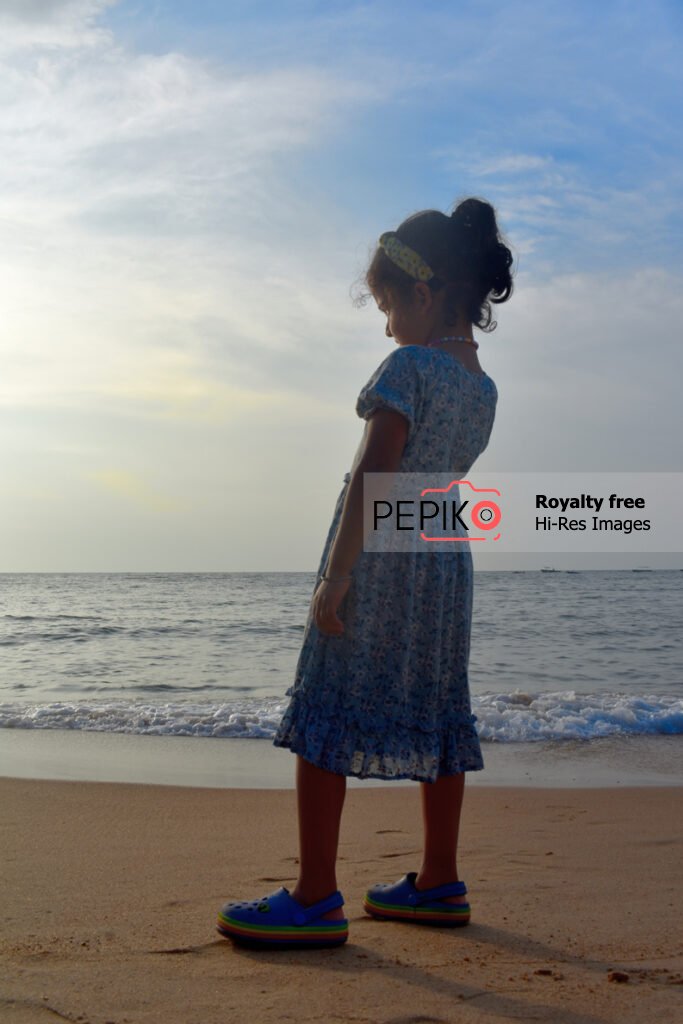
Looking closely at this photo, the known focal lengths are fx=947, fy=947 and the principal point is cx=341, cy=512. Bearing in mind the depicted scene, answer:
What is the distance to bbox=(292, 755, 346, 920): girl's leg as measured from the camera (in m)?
2.23

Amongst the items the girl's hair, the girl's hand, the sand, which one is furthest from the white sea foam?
the girl's hair

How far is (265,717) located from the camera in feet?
21.2

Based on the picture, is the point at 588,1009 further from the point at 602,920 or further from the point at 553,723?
the point at 553,723

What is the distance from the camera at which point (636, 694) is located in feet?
26.5

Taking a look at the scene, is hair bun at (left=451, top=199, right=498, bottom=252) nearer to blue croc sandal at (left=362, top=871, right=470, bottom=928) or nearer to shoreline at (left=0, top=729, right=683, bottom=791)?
blue croc sandal at (left=362, top=871, right=470, bottom=928)

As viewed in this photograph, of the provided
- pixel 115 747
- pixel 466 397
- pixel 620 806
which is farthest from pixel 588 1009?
pixel 115 747

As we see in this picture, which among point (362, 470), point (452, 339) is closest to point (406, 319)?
point (452, 339)

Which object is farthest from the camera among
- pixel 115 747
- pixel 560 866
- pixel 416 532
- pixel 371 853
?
pixel 115 747

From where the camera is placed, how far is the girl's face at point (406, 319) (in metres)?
2.46

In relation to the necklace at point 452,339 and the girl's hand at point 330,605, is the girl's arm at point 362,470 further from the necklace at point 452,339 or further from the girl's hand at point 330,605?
the necklace at point 452,339

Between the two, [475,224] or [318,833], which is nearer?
[318,833]

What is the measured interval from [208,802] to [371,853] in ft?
3.41

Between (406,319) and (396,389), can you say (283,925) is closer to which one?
(396,389)

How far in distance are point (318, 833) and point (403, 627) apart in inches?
20.7
